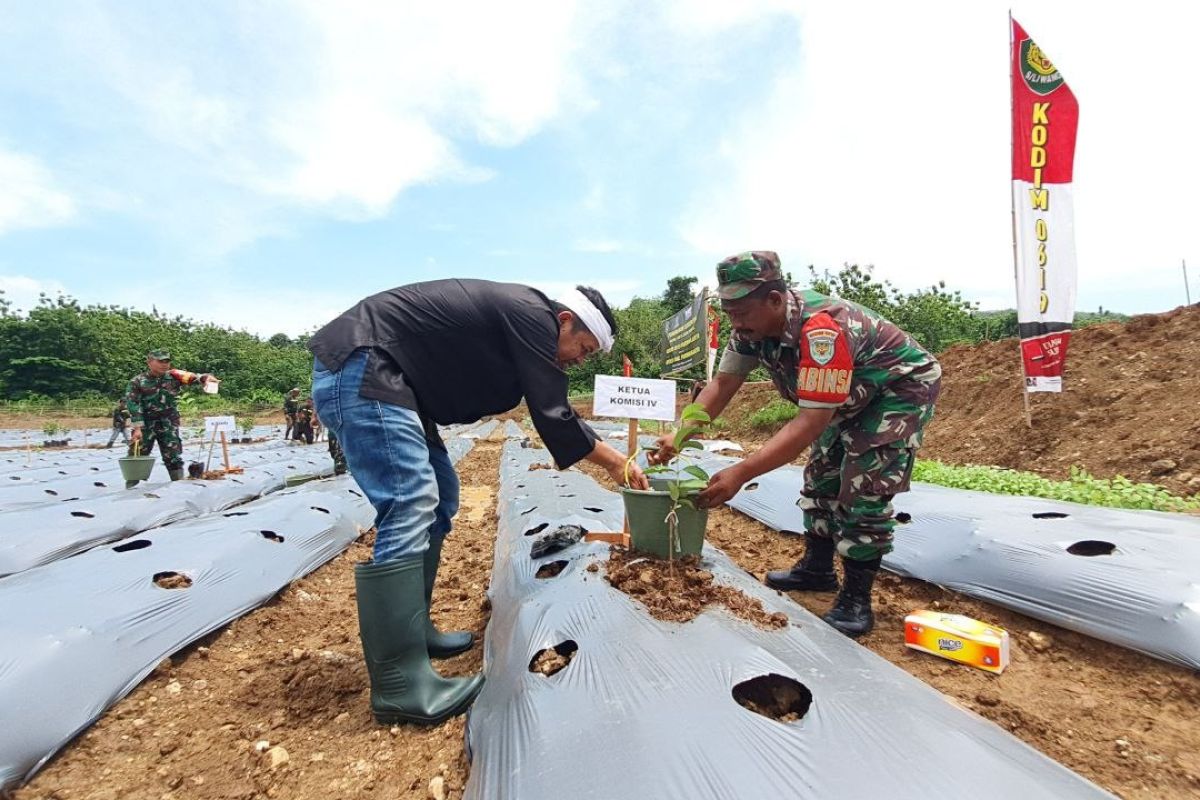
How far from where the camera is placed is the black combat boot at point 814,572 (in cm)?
272

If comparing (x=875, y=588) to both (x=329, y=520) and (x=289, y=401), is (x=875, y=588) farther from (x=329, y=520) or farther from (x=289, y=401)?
(x=289, y=401)

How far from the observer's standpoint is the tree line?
18188mm

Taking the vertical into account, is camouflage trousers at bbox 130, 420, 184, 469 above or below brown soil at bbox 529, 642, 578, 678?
above

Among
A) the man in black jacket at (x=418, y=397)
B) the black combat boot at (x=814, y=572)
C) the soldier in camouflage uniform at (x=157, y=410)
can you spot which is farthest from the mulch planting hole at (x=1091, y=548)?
the soldier in camouflage uniform at (x=157, y=410)

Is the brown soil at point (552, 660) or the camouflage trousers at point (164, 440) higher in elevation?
the camouflage trousers at point (164, 440)

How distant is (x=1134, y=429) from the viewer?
5.50 m

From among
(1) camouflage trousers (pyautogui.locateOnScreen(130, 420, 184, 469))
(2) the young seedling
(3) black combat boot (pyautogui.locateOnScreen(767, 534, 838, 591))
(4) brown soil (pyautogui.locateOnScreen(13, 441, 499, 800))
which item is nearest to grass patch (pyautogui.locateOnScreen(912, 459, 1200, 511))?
(3) black combat boot (pyautogui.locateOnScreen(767, 534, 838, 591))

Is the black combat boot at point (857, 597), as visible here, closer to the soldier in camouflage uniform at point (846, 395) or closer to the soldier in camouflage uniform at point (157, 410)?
Answer: the soldier in camouflage uniform at point (846, 395)

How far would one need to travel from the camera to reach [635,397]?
3.08 meters

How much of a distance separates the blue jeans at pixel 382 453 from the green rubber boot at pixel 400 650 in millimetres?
69

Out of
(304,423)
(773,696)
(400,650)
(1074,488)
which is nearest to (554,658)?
(400,650)

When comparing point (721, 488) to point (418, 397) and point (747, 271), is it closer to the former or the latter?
point (747, 271)

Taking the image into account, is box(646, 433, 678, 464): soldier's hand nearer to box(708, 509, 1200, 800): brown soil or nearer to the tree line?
box(708, 509, 1200, 800): brown soil

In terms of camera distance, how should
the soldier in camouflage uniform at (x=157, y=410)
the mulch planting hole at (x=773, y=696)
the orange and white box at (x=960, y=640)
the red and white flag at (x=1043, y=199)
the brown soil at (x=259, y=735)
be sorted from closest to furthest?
the mulch planting hole at (x=773, y=696)
the brown soil at (x=259, y=735)
the orange and white box at (x=960, y=640)
the red and white flag at (x=1043, y=199)
the soldier in camouflage uniform at (x=157, y=410)
